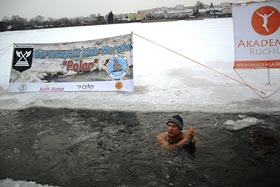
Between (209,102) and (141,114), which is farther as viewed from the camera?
(209,102)

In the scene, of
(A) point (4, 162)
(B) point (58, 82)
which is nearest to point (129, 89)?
(B) point (58, 82)

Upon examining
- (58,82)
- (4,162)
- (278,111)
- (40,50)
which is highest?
(40,50)

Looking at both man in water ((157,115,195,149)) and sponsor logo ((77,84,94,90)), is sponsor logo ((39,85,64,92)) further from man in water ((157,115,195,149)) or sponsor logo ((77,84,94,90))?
man in water ((157,115,195,149))

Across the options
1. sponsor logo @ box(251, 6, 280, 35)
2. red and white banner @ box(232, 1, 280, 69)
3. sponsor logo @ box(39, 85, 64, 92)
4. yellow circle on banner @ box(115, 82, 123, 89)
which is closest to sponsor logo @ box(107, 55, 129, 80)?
yellow circle on banner @ box(115, 82, 123, 89)

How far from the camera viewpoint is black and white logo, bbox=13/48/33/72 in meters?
10.1

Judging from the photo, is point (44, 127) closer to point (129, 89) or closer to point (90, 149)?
point (90, 149)

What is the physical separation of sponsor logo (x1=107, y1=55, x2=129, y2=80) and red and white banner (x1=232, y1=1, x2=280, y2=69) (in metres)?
3.34

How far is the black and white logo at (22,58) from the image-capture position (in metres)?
10.1

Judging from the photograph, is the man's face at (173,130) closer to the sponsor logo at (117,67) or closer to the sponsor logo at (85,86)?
the sponsor logo at (117,67)

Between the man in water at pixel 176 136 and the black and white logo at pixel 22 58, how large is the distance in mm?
6669

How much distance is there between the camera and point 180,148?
510 centimetres

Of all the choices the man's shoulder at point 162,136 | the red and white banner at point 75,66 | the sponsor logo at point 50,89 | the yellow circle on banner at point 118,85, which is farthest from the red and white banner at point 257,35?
the sponsor logo at point 50,89

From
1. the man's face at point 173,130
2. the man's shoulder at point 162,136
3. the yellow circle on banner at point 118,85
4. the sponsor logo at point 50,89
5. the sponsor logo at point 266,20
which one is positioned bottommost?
the man's shoulder at point 162,136

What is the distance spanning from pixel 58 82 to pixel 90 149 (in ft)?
16.8
